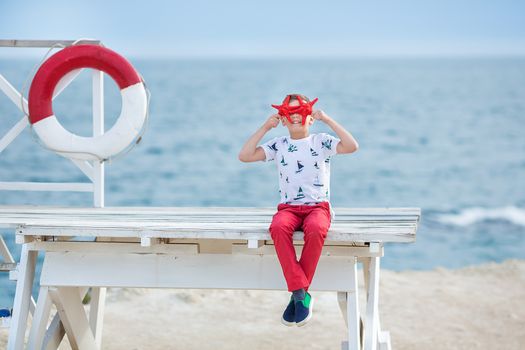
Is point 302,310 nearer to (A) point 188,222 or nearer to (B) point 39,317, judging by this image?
(A) point 188,222

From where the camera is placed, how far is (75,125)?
106 ft

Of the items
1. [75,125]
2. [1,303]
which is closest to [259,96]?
[75,125]

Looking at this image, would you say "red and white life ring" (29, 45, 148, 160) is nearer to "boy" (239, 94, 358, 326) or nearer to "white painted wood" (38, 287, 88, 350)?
"white painted wood" (38, 287, 88, 350)

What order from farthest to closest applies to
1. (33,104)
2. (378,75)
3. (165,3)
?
(165,3) < (378,75) < (33,104)

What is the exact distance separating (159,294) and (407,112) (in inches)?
1184

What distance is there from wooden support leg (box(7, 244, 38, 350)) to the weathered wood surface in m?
0.17

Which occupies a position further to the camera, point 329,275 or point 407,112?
point 407,112

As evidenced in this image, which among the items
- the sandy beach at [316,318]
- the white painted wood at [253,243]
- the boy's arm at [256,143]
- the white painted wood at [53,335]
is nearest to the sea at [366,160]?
the sandy beach at [316,318]

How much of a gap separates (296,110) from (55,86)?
1552 mm

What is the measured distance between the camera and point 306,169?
4.48 metres

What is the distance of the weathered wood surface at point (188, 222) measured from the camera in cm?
420

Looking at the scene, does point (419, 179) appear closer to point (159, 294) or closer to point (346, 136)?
point (159, 294)

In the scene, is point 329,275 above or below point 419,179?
below

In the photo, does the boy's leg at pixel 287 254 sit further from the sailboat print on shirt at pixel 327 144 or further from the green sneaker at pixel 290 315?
the sailboat print on shirt at pixel 327 144
